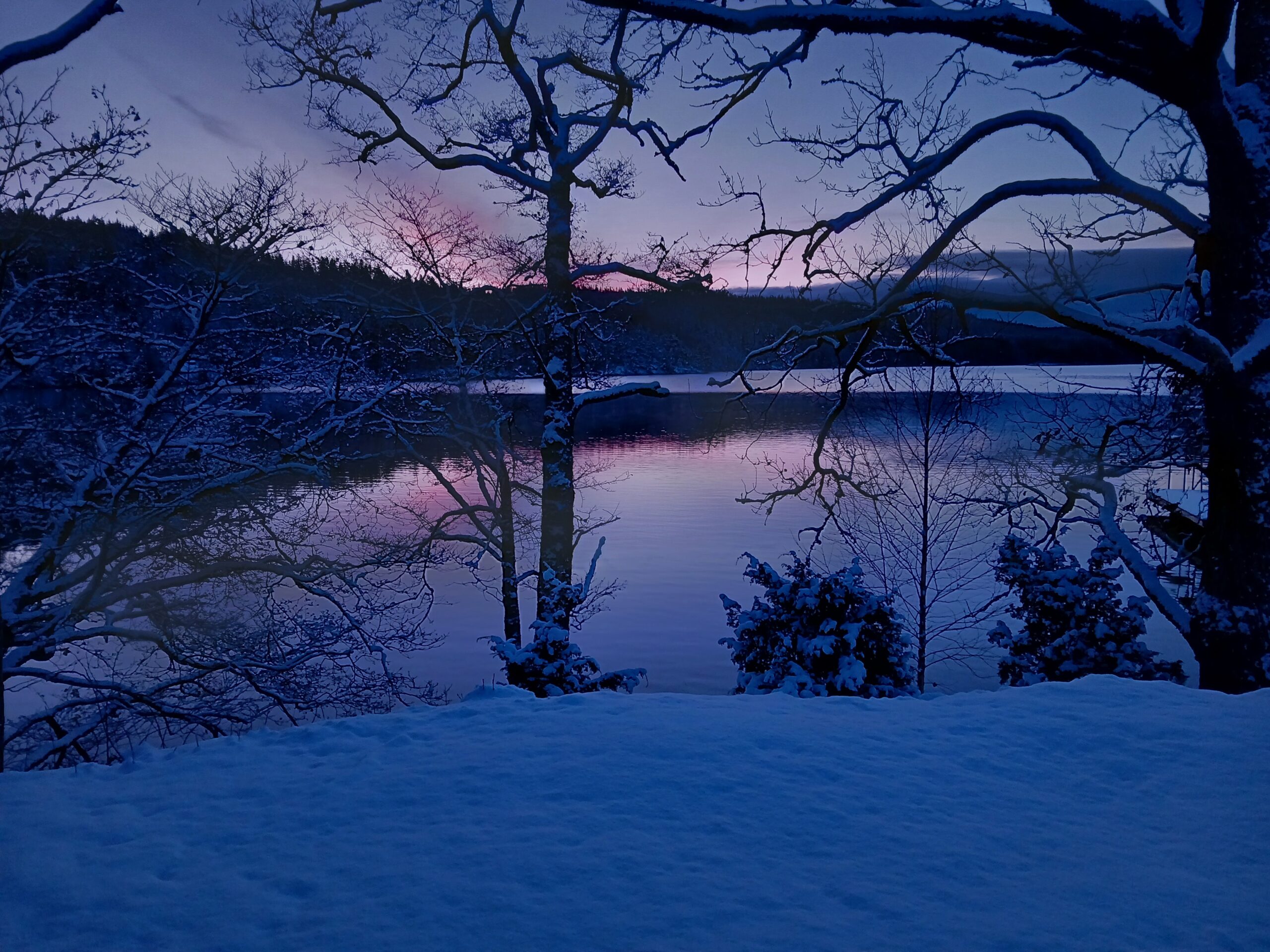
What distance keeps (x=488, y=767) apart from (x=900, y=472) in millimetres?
31830

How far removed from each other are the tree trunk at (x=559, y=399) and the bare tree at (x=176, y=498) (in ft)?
11.7

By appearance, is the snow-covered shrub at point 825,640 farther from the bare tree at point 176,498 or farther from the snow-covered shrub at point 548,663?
the bare tree at point 176,498

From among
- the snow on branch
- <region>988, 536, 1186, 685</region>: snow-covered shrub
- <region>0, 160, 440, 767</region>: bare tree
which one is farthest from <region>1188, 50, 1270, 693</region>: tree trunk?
<region>0, 160, 440, 767</region>: bare tree

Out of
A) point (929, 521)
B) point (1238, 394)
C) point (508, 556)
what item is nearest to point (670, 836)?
point (1238, 394)

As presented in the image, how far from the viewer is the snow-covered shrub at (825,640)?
8930 millimetres

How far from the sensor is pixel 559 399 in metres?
13.5

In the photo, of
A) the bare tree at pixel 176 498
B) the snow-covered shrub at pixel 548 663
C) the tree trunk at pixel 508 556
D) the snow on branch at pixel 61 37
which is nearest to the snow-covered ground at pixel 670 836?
the snow-covered shrub at pixel 548 663

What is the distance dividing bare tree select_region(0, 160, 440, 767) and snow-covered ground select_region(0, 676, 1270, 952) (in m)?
7.48

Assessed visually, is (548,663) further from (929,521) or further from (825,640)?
(929,521)

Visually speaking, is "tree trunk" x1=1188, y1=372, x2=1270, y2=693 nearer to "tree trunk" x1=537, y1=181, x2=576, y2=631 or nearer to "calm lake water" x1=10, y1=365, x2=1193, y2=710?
"calm lake water" x1=10, y1=365, x2=1193, y2=710

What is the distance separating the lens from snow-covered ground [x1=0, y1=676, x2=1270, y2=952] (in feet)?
8.85

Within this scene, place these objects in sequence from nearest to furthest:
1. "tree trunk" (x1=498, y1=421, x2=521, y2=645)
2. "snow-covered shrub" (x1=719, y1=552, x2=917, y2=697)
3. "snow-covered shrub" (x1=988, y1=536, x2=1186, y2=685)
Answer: "snow-covered shrub" (x1=719, y1=552, x2=917, y2=697), "snow-covered shrub" (x1=988, y1=536, x2=1186, y2=685), "tree trunk" (x1=498, y1=421, x2=521, y2=645)

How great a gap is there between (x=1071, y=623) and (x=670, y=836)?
29.9ft

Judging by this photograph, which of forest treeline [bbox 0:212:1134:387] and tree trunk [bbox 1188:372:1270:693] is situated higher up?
forest treeline [bbox 0:212:1134:387]
